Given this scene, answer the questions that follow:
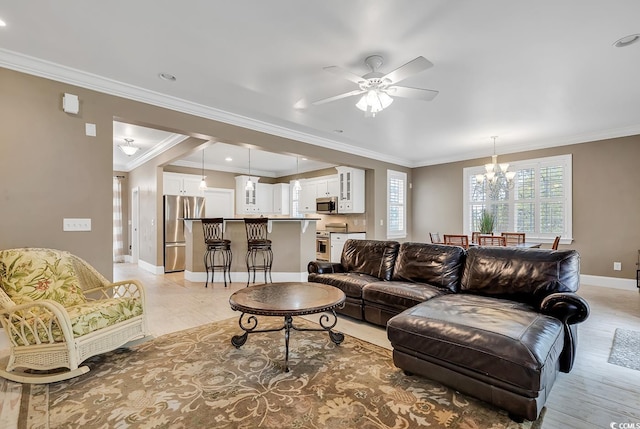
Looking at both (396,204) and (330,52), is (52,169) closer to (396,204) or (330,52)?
(330,52)

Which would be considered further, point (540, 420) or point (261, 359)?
point (261, 359)

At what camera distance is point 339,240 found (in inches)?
279

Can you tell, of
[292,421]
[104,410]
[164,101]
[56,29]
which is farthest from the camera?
[164,101]

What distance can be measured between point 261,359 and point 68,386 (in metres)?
1.34

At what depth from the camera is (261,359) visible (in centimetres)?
246

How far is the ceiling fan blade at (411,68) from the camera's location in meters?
2.22

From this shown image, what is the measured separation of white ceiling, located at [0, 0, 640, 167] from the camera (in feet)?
7.18

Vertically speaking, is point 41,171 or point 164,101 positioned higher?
point 164,101

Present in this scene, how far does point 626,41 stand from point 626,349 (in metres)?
2.68

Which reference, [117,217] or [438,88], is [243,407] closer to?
[438,88]

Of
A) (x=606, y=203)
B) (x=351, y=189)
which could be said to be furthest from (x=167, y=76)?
(x=606, y=203)

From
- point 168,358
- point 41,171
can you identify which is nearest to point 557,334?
point 168,358

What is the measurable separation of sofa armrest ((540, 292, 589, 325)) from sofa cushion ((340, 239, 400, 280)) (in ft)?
5.30

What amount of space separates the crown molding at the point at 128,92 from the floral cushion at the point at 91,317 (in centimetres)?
232
